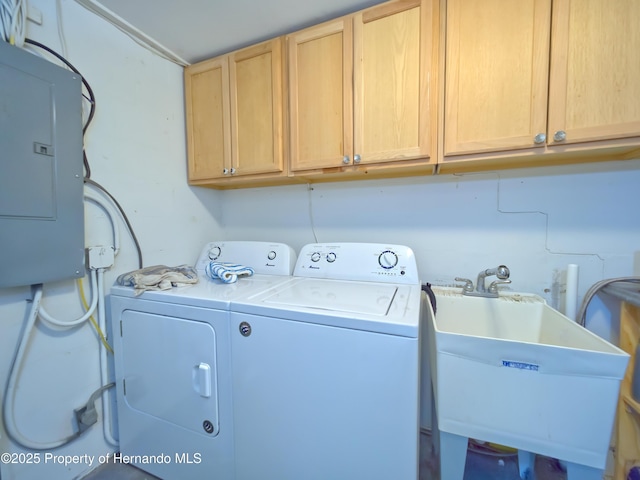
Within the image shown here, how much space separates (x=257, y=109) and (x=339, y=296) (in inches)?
44.2

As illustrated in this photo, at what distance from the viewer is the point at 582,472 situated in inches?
29.8

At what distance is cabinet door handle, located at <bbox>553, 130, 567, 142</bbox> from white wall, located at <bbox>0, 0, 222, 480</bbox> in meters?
1.91

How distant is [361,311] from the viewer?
2.79 feet

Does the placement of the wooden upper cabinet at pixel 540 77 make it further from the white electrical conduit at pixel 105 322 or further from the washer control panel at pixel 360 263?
the white electrical conduit at pixel 105 322

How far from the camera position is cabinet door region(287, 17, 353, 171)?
1.22 meters

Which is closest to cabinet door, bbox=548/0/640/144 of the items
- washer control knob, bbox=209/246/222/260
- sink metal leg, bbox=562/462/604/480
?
sink metal leg, bbox=562/462/604/480

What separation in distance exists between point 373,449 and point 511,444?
43cm

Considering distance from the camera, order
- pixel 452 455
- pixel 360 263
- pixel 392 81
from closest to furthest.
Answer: pixel 452 455, pixel 392 81, pixel 360 263

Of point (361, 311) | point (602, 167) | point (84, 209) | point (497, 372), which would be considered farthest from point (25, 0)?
point (602, 167)

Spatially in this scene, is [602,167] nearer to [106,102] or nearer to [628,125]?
[628,125]

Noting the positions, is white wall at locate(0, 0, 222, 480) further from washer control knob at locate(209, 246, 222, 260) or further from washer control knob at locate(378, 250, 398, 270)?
washer control knob at locate(378, 250, 398, 270)

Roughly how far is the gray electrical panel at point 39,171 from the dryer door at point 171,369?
1.28ft

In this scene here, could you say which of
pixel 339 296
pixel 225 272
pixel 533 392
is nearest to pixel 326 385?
pixel 339 296

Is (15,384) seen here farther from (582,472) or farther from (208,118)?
(582,472)
